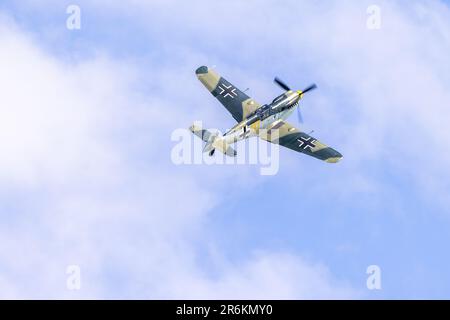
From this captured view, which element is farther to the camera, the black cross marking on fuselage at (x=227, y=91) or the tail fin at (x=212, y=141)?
the black cross marking on fuselage at (x=227, y=91)

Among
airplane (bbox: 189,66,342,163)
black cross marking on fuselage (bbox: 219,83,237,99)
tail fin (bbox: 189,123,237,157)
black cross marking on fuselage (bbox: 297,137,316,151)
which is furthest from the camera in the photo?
black cross marking on fuselage (bbox: 219,83,237,99)

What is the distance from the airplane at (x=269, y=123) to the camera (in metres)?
91.3

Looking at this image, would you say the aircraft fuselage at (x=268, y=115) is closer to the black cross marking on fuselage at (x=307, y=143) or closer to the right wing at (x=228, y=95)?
the right wing at (x=228, y=95)

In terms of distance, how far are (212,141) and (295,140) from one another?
9.94 metres

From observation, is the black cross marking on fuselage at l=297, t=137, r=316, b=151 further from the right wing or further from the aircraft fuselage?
the right wing

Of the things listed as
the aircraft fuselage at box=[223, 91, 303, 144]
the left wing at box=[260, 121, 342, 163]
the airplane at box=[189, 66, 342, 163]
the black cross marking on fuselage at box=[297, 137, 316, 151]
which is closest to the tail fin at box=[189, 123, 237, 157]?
the airplane at box=[189, 66, 342, 163]

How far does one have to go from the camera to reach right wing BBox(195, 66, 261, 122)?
94500mm

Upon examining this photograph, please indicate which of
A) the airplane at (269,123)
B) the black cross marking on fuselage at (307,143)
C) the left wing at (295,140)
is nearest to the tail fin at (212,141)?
the airplane at (269,123)

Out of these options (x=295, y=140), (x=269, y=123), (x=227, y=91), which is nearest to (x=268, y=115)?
(x=269, y=123)
